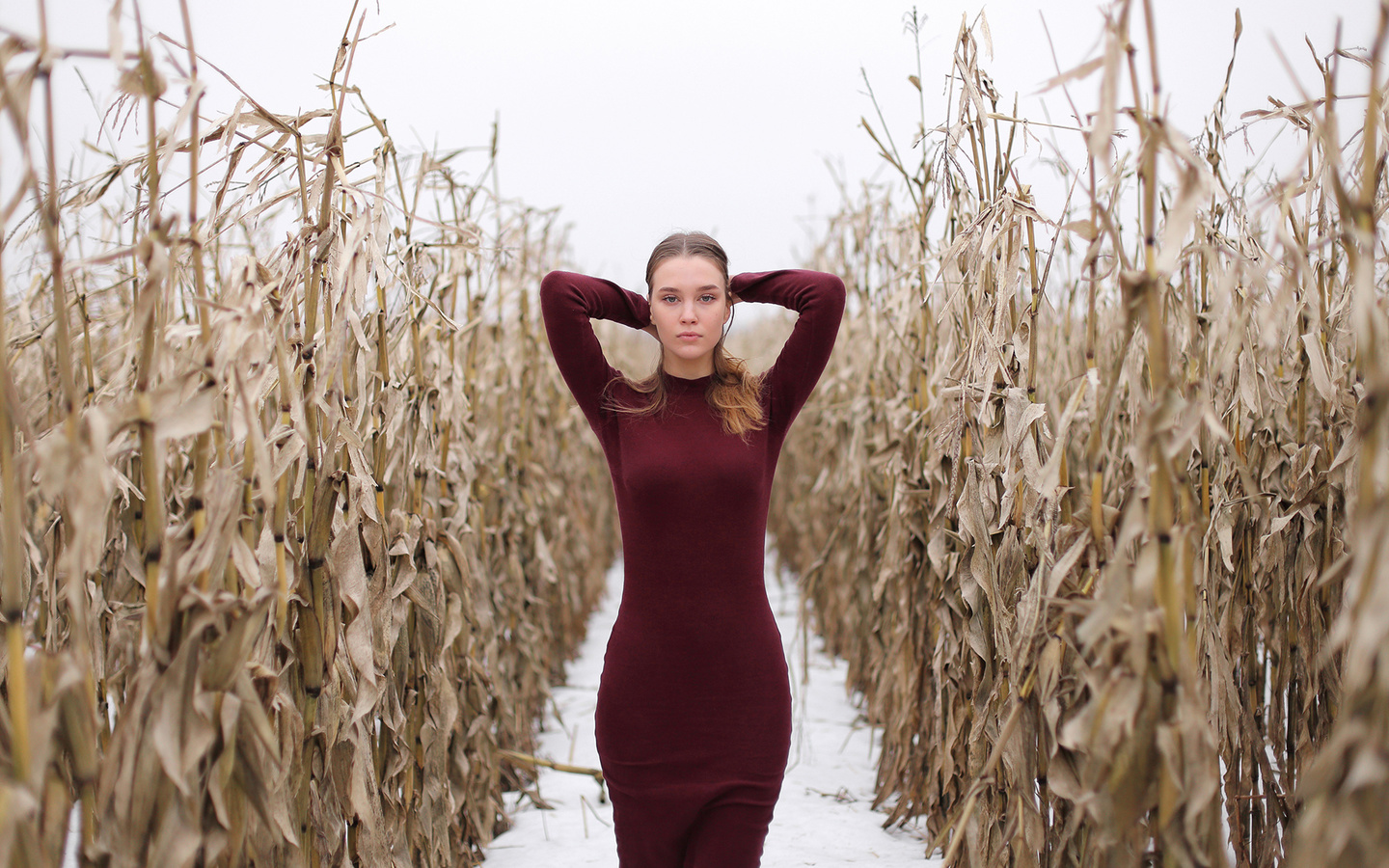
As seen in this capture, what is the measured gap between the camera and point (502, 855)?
7.89 ft

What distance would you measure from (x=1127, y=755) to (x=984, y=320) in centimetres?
75

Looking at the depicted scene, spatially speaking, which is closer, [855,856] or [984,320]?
[984,320]

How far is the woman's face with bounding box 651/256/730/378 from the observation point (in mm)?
1553

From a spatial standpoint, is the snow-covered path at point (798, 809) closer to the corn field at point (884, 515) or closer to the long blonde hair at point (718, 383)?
the corn field at point (884, 515)

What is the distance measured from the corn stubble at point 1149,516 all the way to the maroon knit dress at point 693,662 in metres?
0.35

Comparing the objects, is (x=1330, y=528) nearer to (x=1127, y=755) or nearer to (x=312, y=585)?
(x=1127, y=755)

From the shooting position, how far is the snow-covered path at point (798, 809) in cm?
239

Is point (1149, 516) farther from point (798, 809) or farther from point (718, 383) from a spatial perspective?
point (798, 809)

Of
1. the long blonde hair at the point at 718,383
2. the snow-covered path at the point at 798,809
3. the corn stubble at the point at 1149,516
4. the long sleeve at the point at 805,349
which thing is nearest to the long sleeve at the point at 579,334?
the long blonde hair at the point at 718,383

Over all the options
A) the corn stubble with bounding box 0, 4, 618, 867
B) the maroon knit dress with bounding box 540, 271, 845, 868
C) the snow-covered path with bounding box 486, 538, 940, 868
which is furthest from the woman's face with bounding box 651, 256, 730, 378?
the snow-covered path with bounding box 486, 538, 940, 868

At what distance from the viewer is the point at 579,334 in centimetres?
162

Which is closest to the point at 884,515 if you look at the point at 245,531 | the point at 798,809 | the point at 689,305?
the point at 798,809

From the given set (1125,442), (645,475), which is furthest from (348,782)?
(1125,442)

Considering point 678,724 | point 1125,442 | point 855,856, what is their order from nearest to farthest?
1. point 678,724
2. point 1125,442
3. point 855,856
